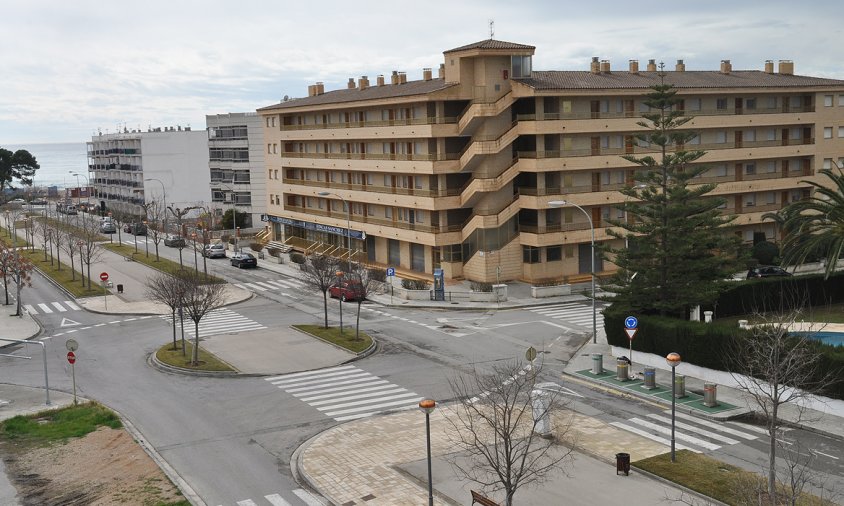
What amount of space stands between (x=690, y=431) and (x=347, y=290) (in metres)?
29.0

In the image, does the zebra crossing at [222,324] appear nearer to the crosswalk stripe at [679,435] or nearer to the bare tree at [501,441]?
the bare tree at [501,441]

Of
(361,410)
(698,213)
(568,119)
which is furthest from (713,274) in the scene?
(568,119)

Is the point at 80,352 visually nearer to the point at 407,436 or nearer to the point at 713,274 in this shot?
the point at 407,436

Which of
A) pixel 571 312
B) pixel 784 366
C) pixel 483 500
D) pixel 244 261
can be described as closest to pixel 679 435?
pixel 784 366

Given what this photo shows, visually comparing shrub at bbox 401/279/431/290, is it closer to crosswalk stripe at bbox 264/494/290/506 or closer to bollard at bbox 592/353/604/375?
bollard at bbox 592/353/604/375

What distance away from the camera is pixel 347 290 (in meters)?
53.7

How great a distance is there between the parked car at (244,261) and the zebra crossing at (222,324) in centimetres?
2176

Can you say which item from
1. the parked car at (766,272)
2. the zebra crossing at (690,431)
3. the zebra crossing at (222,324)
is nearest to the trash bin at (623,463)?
the zebra crossing at (690,431)

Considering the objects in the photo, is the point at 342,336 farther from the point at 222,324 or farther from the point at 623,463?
the point at 623,463

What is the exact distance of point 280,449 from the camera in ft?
88.8

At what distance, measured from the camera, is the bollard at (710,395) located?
30.3 meters

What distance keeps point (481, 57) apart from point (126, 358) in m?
31.4

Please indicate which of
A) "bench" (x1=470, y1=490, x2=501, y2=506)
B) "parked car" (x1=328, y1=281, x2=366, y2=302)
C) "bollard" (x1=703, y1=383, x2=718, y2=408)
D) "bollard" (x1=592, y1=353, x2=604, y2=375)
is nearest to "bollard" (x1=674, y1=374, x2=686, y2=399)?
"bollard" (x1=703, y1=383, x2=718, y2=408)

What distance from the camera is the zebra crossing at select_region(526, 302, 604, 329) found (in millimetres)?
46938
